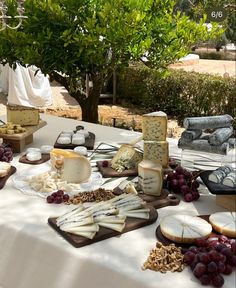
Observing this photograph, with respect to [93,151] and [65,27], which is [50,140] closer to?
[93,151]

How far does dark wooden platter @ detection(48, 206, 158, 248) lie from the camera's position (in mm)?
1068

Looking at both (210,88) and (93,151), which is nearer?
(93,151)

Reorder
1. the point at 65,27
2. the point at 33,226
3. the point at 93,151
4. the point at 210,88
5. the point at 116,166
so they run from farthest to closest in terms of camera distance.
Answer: the point at 210,88
the point at 65,27
the point at 93,151
the point at 116,166
the point at 33,226

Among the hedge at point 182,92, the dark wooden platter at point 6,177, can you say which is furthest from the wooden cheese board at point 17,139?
the hedge at point 182,92

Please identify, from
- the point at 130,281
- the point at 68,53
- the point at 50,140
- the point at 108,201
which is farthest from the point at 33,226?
the point at 68,53

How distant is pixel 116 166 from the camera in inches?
62.6

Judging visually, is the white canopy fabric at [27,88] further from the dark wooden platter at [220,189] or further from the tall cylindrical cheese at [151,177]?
the dark wooden platter at [220,189]

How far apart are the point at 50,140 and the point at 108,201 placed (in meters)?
0.87

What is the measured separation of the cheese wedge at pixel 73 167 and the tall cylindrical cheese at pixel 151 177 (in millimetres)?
216

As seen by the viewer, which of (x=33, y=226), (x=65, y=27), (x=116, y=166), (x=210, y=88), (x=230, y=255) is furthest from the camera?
(x=210, y=88)

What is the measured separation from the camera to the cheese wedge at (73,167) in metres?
1.45

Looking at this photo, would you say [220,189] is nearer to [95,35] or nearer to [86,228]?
[86,228]

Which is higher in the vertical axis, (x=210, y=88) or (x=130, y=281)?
(x=210, y=88)

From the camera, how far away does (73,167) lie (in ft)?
4.75
